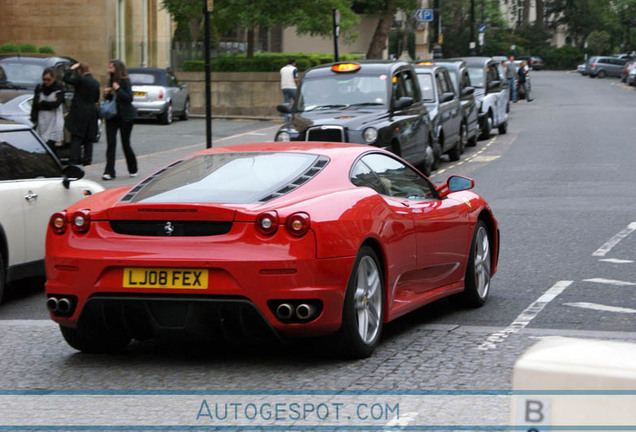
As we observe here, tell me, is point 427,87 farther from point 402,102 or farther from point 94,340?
point 94,340

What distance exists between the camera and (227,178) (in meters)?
7.02

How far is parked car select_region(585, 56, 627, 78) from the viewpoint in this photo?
8925 centimetres

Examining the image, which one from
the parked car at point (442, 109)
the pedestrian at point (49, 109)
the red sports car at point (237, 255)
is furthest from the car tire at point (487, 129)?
the red sports car at point (237, 255)

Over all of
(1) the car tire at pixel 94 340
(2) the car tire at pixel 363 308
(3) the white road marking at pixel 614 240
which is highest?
(2) the car tire at pixel 363 308

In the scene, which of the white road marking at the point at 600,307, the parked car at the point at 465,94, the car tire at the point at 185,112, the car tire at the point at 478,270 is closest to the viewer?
the white road marking at the point at 600,307

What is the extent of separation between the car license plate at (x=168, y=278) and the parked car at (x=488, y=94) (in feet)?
71.6

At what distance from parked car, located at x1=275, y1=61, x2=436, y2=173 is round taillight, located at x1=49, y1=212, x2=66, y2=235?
960 centimetres

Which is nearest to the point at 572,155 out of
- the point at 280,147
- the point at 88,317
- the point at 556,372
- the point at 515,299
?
the point at 515,299

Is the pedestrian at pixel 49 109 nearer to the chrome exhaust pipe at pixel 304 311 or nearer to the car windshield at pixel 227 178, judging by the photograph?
the car windshield at pixel 227 178

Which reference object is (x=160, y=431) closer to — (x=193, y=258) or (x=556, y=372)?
(x=193, y=258)

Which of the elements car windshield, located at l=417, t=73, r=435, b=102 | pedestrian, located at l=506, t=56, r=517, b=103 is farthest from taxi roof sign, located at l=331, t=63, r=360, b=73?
pedestrian, located at l=506, t=56, r=517, b=103

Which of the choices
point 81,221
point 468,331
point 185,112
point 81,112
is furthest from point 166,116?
point 81,221

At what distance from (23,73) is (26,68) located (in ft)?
0.61

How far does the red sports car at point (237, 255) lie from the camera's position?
631 cm
